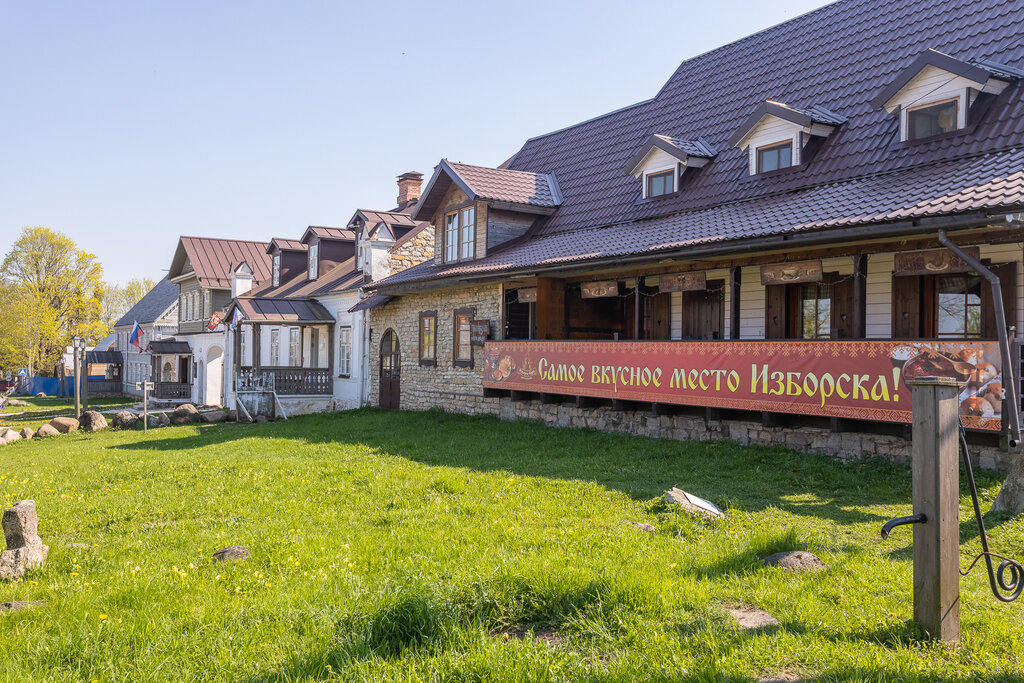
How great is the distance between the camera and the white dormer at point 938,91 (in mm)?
11641

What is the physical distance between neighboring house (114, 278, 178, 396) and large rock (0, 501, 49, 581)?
1484 inches

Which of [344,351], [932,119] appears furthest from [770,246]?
[344,351]

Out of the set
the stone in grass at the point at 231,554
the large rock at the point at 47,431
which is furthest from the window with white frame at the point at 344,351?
the stone in grass at the point at 231,554

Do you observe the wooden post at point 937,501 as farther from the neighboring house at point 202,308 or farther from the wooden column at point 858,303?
the neighboring house at point 202,308

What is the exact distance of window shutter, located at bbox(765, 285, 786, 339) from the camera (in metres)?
13.6

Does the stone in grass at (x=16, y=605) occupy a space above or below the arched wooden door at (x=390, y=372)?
below

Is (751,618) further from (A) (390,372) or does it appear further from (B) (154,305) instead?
(B) (154,305)

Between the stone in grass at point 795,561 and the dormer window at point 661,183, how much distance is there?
37.8 feet

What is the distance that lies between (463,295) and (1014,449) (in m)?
14.1

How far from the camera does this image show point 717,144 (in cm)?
1656

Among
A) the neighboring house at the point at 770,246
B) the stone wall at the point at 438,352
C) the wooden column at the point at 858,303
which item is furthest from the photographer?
the stone wall at the point at 438,352

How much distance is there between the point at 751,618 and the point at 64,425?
22.8m

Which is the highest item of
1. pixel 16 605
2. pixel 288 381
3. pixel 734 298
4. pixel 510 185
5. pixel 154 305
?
pixel 510 185

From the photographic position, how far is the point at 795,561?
5.79 metres
